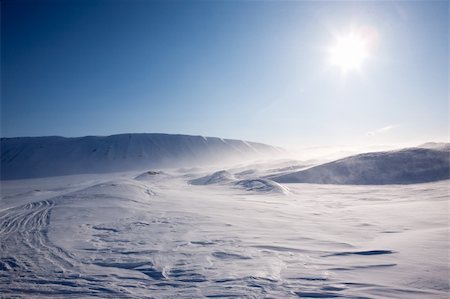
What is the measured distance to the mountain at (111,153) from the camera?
2494 inches

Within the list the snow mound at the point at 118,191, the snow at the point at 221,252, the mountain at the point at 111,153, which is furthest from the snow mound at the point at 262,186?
the mountain at the point at 111,153

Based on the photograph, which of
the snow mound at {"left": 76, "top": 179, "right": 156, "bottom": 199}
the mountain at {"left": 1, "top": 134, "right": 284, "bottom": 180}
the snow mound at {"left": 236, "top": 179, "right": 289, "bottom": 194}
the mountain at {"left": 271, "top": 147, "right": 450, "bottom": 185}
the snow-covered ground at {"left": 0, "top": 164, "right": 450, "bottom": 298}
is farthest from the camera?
the mountain at {"left": 1, "top": 134, "right": 284, "bottom": 180}

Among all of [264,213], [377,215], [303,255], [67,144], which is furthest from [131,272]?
[67,144]

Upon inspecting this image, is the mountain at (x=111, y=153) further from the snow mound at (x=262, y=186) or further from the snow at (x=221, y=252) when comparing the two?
the snow at (x=221, y=252)

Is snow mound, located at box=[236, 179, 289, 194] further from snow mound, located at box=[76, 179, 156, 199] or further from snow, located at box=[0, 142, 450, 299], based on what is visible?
snow mound, located at box=[76, 179, 156, 199]

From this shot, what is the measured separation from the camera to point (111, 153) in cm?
7288

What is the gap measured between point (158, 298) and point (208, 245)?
2.44 meters

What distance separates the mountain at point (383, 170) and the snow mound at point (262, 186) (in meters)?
6.44

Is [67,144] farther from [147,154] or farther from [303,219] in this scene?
[303,219]

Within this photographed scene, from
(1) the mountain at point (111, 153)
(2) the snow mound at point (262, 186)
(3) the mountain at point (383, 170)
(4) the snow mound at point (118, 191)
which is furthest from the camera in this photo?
(1) the mountain at point (111, 153)

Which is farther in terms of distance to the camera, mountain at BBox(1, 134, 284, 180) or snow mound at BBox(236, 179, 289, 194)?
mountain at BBox(1, 134, 284, 180)

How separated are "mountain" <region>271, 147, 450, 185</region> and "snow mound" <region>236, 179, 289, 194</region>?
254 inches

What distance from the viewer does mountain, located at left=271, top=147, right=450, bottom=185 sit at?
2275 centimetres

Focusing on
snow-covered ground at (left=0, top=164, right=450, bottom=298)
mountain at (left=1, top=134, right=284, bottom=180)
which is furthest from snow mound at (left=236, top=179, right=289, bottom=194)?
mountain at (left=1, top=134, right=284, bottom=180)
